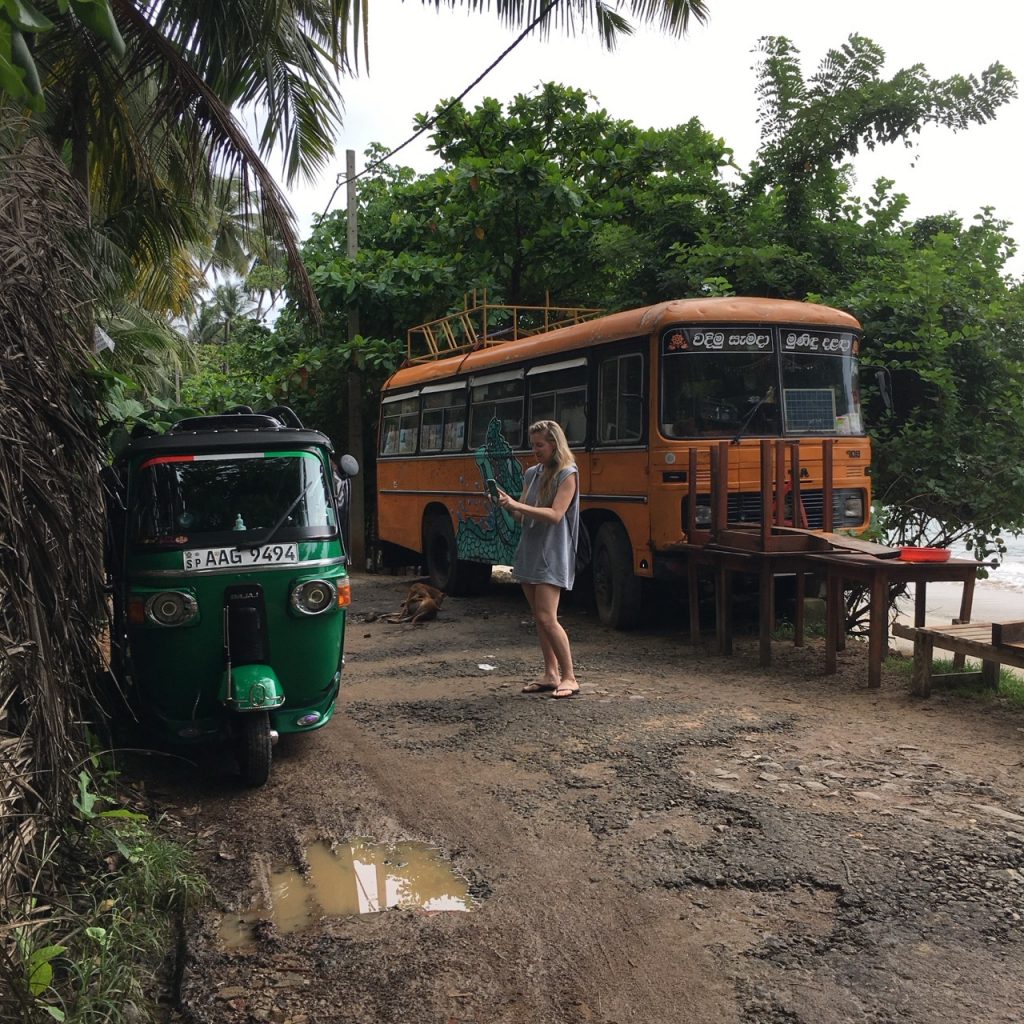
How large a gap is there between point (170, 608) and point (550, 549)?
2.53m

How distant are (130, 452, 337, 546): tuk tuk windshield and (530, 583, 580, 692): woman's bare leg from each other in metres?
1.64

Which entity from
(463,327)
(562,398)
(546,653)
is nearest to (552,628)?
(546,653)

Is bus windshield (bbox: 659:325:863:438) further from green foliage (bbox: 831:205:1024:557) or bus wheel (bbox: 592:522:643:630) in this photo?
green foliage (bbox: 831:205:1024:557)

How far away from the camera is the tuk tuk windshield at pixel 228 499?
18.0ft

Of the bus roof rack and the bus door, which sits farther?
the bus roof rack

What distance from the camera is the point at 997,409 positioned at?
34.6ft

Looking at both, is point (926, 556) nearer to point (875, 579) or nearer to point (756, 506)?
point (875, 579)

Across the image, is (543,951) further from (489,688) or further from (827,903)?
(489,688)

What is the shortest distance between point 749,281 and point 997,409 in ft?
10.3

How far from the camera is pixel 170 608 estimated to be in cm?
522

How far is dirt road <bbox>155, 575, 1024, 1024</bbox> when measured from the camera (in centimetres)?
326

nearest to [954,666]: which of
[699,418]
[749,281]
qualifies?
[699,418]

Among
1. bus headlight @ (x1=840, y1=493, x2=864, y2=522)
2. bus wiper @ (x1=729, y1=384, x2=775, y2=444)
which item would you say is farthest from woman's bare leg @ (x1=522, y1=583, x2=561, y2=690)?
bus headlight @ (x1=840, y1=493, x2=864, y2=522)

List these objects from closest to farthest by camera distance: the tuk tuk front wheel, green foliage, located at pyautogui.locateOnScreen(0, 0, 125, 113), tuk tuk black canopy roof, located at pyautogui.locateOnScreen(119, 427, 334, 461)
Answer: green foliage, located at pyautogui.locateOnScreen(0, 0, 125, 113), the tuk tuk front wheel, tuk tuk black canopy roof, located at pyautogui.locateOnScreen(119, 427, 334, 461)
